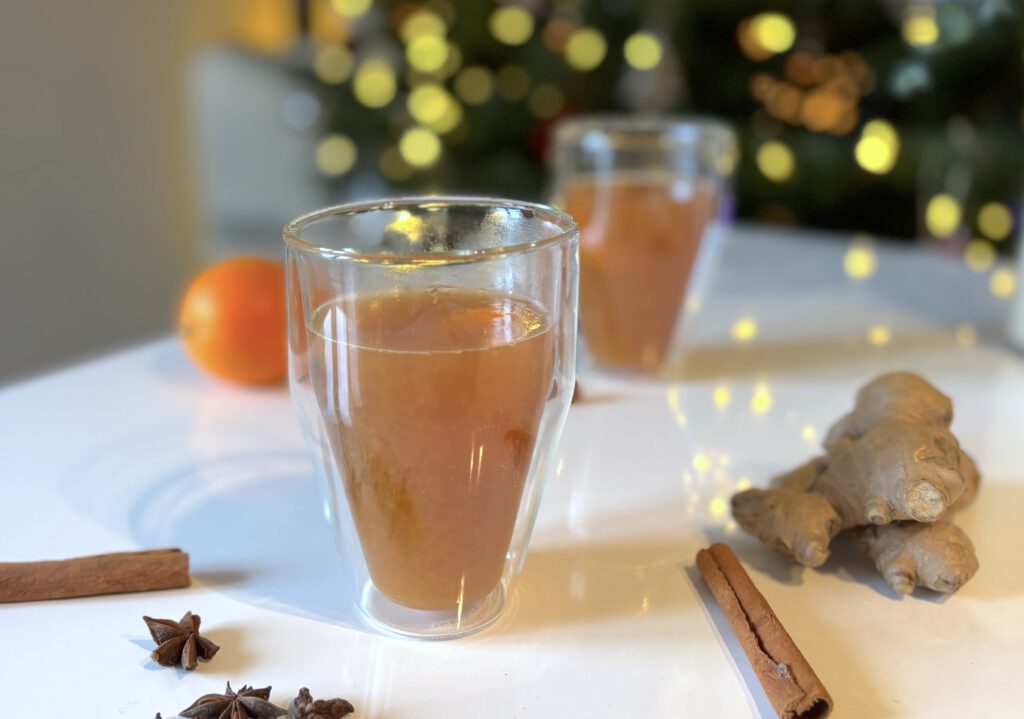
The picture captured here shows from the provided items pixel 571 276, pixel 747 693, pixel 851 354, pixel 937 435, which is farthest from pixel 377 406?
pixel 851 354

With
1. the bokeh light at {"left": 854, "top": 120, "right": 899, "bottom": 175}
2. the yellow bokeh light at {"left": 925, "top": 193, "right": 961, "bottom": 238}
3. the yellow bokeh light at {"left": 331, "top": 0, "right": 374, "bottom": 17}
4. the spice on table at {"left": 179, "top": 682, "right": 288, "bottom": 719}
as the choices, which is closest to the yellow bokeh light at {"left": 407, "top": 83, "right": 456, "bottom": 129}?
the yellow bokeh light at {"left": 331, "top": 0, "right": 374, "bottom": 17}

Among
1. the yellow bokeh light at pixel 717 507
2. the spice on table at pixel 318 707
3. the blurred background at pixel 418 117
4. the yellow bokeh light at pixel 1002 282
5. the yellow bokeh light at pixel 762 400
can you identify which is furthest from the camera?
the blurred background at pixel 418 117

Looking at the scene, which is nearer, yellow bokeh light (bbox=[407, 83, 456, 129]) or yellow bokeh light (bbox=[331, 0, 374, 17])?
yellow bokeh light (bbox=[407, 83, 456, 129])

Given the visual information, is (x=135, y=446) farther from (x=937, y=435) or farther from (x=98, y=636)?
(x=937, y=435)

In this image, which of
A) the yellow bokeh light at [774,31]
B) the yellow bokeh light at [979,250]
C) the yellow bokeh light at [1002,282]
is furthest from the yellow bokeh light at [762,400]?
the yellow bokeh light at [774,31]

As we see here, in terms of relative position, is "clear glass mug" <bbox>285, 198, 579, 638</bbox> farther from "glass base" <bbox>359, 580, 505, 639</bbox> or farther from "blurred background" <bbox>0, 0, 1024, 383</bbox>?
"blurred background" <bbox>0, 0, 1024, 383</bbox>

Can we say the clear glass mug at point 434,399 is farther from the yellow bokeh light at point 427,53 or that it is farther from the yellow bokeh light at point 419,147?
the yellow bokeh light at point 427,53
